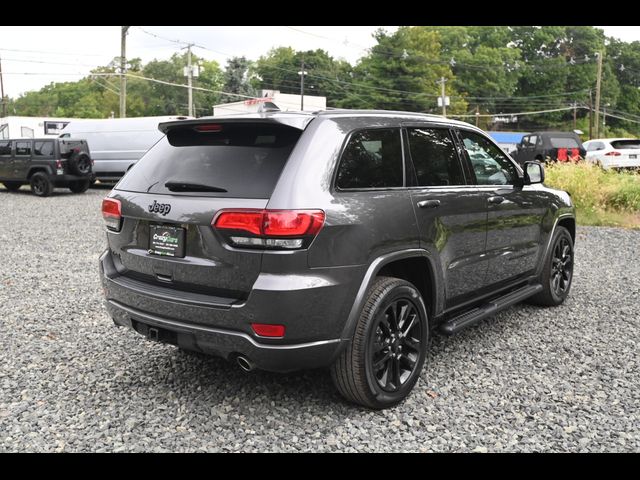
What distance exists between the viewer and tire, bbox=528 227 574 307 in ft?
18.2

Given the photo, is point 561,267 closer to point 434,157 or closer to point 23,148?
point 434,157

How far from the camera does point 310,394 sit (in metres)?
3.76

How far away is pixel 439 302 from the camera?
393cm

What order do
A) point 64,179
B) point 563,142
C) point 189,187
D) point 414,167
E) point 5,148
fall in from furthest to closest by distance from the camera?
point 563,142 → point 5,148 → point 64,179 → point 414,167 → point 189,187

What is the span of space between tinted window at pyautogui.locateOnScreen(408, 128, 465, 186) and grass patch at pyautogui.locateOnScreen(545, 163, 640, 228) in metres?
8.74

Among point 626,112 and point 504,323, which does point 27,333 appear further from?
point 626,112

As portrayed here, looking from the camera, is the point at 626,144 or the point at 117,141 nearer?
the point at 117,141

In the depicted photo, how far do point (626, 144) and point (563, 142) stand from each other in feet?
6.78

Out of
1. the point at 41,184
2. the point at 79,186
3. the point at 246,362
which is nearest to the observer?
the point at 246,362

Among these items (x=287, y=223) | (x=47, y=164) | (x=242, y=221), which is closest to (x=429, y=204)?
(x=287, y=223)

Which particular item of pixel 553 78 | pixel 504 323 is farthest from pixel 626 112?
pixel 504 323

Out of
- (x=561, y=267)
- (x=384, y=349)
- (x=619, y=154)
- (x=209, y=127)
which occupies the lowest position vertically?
(x=384, y=349)

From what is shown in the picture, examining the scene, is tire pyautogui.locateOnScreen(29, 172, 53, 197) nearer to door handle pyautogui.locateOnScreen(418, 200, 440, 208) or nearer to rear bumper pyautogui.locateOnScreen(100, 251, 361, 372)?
rear bumper pyautogui.locateOnScreen(100, 251, 361, 372)

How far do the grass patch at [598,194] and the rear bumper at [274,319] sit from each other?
400 inches
